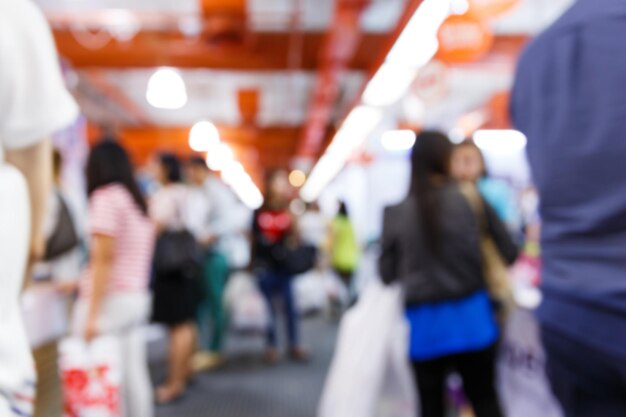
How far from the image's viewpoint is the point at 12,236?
797 mm

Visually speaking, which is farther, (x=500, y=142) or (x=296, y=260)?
(x=500, y=142)

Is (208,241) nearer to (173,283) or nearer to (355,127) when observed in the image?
(173,283)

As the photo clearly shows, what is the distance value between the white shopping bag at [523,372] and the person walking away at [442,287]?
0.33 m

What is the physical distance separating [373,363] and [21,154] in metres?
1.53

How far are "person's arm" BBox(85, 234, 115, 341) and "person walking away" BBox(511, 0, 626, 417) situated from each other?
1.97 metres

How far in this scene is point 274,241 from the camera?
16.5 feet

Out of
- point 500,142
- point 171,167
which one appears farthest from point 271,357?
point 500,142

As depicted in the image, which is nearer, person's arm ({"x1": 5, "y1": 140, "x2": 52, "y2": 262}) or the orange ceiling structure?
person's arm ({"x1": 5, "y1": 140, "x2": 52, "y2": 262})

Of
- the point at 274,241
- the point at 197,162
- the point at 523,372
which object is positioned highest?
the point at 197,162

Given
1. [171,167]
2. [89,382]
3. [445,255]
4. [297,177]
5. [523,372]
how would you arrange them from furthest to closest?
[297,177]
[171,167]
[523,372]
[89,382]
[445,255]

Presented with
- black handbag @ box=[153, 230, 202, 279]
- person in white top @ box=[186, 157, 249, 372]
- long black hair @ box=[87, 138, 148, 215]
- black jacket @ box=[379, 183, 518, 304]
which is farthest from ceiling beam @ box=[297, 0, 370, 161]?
black jacket @ box=[379, 183, 518, 304]

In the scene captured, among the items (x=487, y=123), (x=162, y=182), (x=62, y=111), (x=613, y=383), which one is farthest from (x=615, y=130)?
(x=487, y=123)

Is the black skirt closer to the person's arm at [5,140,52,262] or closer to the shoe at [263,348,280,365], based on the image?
the shoe at [263,348,280,365]

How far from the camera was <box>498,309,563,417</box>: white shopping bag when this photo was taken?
7.57ft
